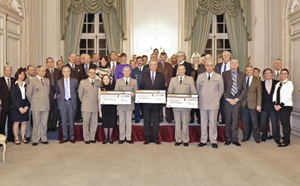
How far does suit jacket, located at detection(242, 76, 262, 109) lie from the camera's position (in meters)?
6.64

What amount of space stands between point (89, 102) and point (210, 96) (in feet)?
7.83

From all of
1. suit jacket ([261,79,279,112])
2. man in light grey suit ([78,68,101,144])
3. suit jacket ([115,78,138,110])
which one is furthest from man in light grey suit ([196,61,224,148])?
man in light grey suit ([78,68,101,144])

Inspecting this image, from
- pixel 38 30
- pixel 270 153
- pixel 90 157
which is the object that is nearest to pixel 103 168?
pixel 90 157

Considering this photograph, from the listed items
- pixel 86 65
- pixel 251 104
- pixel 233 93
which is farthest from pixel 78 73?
pixel 251 104

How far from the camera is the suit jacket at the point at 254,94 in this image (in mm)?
6645

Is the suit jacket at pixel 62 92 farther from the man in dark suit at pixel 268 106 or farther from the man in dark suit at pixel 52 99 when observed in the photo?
the man in dark suit at pixel 268 106

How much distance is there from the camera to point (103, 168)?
4.72m

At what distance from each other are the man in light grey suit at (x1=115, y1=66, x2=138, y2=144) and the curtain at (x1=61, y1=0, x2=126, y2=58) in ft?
14.8

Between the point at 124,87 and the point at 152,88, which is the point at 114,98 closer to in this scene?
the point at 124,87

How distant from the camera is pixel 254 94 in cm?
666

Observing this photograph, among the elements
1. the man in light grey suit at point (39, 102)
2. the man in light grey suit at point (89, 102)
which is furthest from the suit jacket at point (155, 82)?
the man in light grey suit at point (39, 102)

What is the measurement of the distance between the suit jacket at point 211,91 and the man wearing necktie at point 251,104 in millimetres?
723

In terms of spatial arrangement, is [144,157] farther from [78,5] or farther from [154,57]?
[78,5]

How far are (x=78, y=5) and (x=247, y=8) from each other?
5592 mm
